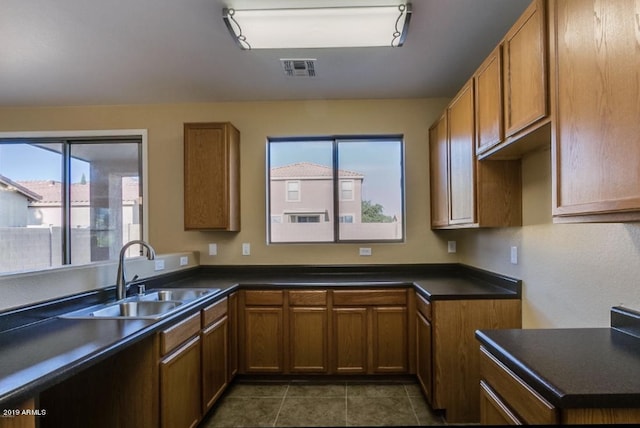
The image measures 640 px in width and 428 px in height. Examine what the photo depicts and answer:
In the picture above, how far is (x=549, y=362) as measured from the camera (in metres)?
1.07

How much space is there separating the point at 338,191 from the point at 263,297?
51.9 inches

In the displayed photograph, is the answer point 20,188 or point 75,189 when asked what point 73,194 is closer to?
point 75,189

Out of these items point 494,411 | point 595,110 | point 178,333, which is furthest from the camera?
point 178,333

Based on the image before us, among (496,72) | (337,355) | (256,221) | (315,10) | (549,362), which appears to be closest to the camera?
(549,362)

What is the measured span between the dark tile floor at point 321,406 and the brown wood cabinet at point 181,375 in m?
0.36

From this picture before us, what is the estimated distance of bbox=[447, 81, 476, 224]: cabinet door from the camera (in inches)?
85.5

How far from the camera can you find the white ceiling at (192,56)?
6.46 ft

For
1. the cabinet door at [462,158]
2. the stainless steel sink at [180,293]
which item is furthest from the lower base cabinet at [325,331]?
the cabinet door at [462,158]

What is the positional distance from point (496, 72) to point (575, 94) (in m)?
0.70

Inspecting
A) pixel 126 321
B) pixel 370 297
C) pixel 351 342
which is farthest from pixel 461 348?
pixel 126 321

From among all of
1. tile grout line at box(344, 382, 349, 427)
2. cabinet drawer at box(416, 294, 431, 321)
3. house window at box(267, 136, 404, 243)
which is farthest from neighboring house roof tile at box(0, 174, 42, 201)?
cabinet drawer at box(416, 294, 431, 321)

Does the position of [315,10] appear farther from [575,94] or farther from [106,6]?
[575,94]

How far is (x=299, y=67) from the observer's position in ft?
8.62

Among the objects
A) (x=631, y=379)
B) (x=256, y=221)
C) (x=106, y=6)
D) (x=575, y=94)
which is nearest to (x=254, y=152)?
(x=256, y=221)
